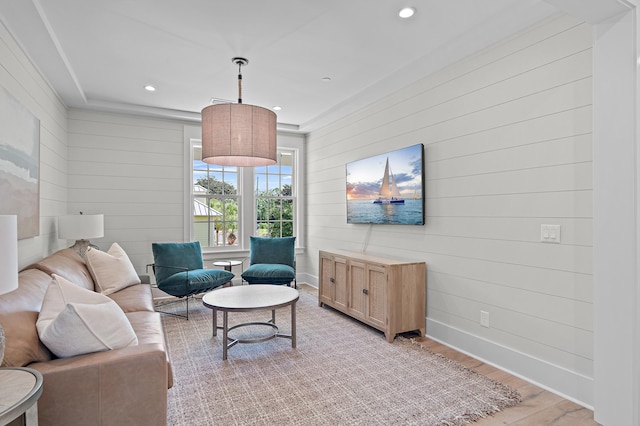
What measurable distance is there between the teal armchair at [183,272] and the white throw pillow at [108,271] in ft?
1.67

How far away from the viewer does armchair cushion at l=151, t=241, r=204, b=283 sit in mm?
4367

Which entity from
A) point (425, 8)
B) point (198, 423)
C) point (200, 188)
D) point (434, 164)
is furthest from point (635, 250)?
point (200, 188)

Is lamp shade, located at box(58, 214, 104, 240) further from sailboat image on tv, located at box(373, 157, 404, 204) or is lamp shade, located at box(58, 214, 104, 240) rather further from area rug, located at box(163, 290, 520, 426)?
sailboat image on tv, located at box(373, 157, 404, 204)

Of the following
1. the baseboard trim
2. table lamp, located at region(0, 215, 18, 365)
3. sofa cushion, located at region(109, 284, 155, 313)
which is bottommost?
the baseboard trim

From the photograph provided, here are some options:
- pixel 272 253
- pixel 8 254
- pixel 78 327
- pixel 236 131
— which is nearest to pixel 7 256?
pixel 8 254

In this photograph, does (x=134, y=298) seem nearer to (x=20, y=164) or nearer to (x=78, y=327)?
(x=20, y=164)

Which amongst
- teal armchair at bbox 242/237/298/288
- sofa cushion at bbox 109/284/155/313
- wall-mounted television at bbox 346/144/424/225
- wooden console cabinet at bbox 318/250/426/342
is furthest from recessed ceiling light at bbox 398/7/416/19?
teal armchair at bbox 242/237/298/288

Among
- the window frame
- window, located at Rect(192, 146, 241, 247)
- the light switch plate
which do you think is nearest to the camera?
the light switch plate

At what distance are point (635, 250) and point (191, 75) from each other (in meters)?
3.87

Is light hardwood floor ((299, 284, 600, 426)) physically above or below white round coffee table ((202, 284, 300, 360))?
below

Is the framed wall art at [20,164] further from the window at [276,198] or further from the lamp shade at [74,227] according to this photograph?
the window at [276,198]

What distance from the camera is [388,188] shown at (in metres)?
3.95

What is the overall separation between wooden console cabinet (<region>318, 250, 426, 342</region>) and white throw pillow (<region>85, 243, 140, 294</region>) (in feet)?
7.60

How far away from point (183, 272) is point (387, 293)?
2512 mm
